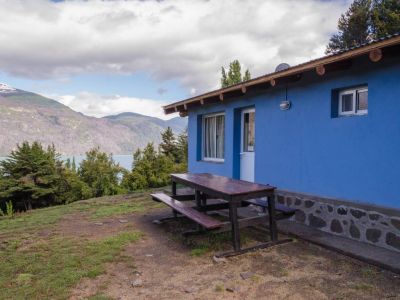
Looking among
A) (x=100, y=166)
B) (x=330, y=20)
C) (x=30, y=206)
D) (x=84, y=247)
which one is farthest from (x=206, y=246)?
(x=330, y=20)

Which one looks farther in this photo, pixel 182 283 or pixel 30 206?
pixel 30 206

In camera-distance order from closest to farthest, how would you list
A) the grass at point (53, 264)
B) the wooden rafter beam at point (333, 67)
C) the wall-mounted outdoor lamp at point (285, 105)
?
the grass at point (53, 264), the wooden rafter beam at point (333, 67), the wall-mounted outdoor lamp at point (285, 105)

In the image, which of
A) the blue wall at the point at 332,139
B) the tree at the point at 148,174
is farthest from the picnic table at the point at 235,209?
the tree at the point at 148,174

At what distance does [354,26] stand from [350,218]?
22686 mm

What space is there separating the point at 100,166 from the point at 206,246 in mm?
18548

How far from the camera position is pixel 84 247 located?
558 cm

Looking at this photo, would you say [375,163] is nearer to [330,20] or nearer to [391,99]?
[391,99]

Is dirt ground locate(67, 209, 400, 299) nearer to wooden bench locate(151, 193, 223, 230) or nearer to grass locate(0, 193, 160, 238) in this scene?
wooden bench locate(151, 193, 223, 230)

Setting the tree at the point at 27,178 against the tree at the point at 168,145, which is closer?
the tree at the point at 27,178

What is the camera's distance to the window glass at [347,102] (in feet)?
19.1

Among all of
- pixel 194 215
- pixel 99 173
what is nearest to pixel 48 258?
pixel 194 215

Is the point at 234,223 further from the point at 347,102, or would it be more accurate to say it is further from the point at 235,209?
the point at 347,102

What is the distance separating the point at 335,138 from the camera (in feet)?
19.4

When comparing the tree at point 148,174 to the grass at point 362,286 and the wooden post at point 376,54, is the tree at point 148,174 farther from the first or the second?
the grass at point 362,286
